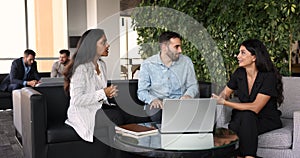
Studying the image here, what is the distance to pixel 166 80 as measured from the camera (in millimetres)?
2871

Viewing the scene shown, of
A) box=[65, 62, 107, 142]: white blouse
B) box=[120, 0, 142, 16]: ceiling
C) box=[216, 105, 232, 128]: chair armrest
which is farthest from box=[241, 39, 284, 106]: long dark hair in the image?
box=[120, 0, 142, 16]: ceiling

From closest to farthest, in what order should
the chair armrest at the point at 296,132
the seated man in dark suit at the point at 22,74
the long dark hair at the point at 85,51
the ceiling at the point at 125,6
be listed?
the chair armrest at the point at 296,132
the long dark hair at the point at 85,51
the seated man in dark suit at the point at 22,74
the ceiling at the point at 125,6

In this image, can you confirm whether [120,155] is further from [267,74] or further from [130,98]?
[267,74]

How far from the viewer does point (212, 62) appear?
12.3 feet

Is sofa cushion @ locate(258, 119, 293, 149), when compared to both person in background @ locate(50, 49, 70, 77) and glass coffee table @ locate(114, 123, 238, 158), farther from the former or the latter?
person in background @ locate(50, 49, 70, 77)

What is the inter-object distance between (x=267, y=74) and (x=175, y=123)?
94 centimetres

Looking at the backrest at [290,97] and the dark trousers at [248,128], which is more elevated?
the backrest at [290,97]

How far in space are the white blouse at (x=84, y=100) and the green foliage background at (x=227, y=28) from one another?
1527 millimetres

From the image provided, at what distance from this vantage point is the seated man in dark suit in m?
5.06

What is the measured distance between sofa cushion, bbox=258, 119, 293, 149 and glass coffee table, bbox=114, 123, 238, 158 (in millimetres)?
502

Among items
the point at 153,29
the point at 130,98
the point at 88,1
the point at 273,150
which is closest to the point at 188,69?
the point at 130,98

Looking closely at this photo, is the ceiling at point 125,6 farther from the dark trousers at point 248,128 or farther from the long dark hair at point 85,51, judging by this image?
the dark trousers at point 248,128

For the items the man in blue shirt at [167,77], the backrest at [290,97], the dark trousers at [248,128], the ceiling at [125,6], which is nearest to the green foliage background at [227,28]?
the backrest at [290,97]

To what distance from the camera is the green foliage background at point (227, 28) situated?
3.07 meters
